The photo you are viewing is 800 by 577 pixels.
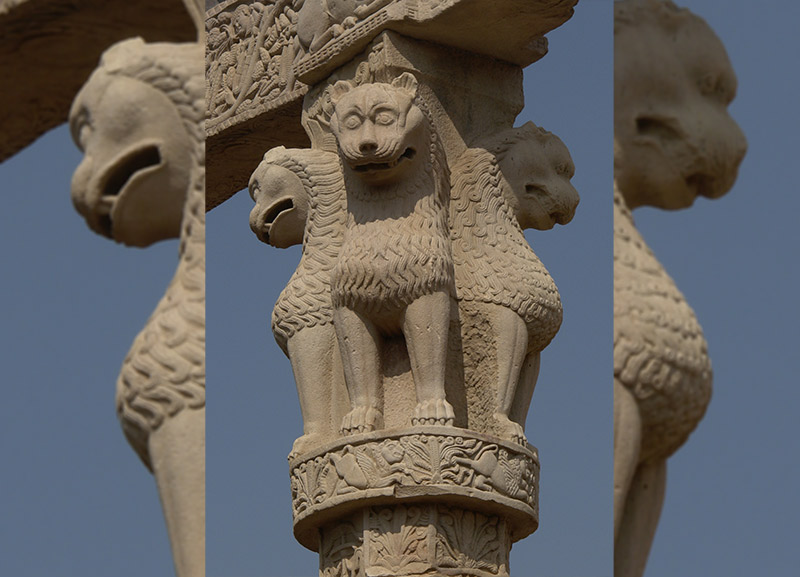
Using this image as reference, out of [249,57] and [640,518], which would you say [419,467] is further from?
[249,57]

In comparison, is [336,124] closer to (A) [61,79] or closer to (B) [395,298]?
(B) [395,298]

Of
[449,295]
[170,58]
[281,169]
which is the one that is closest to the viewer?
[170,58]

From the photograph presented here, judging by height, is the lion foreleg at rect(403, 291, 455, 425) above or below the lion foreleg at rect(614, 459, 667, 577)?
above

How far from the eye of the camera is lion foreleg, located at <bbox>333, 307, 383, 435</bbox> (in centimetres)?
689

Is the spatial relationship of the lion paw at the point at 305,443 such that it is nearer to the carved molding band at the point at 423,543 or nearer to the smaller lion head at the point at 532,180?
the carved molding band at the point at 423,543

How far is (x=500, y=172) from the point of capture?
7.15 meters

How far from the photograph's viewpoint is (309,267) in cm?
715

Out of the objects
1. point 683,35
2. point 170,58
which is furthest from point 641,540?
point 170,58

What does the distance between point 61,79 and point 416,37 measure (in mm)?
1331

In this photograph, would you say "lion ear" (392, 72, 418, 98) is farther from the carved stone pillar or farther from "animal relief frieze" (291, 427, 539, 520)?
"animal relief frieze" (291, 427, 539, 520)

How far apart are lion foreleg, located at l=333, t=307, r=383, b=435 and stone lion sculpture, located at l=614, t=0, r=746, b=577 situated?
72 cm

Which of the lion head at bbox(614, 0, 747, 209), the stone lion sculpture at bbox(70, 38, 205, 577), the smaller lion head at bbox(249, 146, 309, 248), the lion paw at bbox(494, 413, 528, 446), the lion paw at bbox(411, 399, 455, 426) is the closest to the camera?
the stone lion sculpture at bbox(70, 38, 205, 577)

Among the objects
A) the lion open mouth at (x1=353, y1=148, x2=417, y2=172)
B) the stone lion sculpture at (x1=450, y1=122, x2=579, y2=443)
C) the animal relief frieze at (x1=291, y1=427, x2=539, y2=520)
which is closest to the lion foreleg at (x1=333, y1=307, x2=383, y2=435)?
the animal relief frieze at (x1=291, y1=427, x2=539, y2=520)

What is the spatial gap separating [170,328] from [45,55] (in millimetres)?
1601
